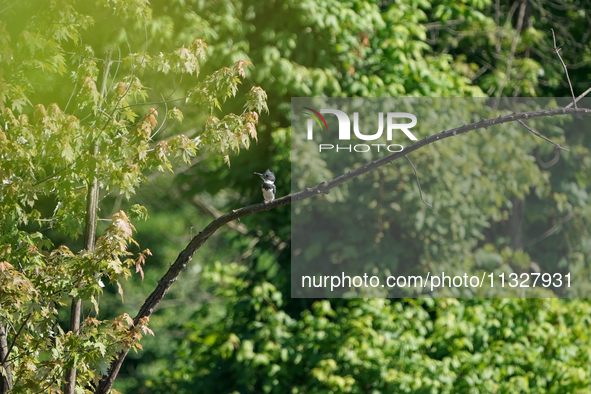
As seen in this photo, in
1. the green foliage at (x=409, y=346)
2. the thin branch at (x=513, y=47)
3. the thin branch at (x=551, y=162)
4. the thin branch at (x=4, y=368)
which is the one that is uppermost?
the thin branch at (x=513, y=47)

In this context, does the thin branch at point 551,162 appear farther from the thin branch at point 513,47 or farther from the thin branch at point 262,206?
the thin branch at point 262,206

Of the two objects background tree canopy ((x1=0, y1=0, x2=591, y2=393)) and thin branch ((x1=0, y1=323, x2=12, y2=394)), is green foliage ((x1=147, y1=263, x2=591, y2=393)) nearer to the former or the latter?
background tree canopy ((x1=0, y1=0, x2=591, y2=393))

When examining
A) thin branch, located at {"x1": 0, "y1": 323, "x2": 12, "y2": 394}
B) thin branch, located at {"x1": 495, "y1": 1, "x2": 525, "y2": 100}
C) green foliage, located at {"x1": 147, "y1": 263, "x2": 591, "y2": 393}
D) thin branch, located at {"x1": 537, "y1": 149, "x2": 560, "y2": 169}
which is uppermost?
thin branch, located at {"x1": 495, "y1": 1, "x2": 525, "y2": 100}

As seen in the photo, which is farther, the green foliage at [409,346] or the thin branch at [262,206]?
the green foliage at [409,346]

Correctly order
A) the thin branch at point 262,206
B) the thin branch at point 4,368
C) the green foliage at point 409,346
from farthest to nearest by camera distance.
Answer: the green foliage at point 409,346
the thin branch at point 4,368
the thin branch at point 262,206

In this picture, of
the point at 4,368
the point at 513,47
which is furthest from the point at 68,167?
the point at 513,47

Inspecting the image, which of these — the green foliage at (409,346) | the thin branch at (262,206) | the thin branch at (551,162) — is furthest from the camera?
the thin branch at (551,162)

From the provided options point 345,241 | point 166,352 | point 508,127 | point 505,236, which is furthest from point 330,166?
point 166,352

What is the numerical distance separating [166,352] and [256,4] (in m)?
6.79

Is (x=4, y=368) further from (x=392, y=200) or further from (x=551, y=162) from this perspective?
(x=551, y=162)

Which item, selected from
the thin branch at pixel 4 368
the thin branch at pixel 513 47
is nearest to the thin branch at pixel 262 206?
the thin branch at pixel 4 368

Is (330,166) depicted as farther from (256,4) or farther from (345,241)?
(256,4)

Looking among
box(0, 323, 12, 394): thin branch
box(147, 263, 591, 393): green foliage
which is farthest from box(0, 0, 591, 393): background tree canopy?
box(0, 323, 12, 394): thin branch

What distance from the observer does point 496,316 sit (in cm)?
516
